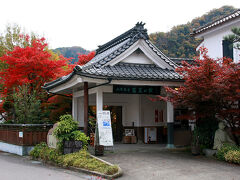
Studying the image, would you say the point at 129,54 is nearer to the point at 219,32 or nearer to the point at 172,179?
the point at 219,32

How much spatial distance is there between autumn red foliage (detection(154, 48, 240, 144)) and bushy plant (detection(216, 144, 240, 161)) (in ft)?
2.54

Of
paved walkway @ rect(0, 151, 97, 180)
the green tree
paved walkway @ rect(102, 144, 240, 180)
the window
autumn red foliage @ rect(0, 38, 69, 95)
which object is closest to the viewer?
paved walkway @ rect(102, 144, 240, 180)

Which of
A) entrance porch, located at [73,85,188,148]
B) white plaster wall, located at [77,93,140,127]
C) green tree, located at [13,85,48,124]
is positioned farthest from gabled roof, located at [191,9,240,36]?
green tree, located at [13,85,48,124]

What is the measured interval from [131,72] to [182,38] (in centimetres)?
3202

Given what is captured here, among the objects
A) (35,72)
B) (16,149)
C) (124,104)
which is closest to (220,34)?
(124,104)

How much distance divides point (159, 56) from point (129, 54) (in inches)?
61.3

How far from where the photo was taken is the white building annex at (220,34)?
15.0m

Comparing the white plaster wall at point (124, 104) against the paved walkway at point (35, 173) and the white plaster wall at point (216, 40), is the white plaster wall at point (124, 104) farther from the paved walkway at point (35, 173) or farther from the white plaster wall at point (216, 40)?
the paved walkway at point (35, 173)

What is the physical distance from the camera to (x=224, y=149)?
11.4m

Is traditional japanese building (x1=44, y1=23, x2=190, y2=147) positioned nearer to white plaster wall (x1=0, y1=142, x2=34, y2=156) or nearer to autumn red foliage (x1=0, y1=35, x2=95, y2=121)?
autumn red foliage (x1=0, y1=35, x2=95, y2=121)

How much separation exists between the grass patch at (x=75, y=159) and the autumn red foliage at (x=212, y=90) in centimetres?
430

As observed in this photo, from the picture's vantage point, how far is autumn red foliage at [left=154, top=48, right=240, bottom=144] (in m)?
10.8

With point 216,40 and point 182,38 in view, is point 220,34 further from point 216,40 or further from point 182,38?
point 182,38

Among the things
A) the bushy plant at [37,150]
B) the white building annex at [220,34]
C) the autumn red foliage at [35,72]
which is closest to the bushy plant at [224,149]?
the white building annex at [220,34]
